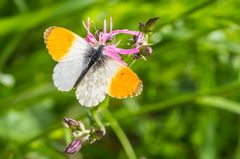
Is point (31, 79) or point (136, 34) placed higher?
point (136, 34)

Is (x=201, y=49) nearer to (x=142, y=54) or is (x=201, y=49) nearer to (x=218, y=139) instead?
(x=218, y=139)

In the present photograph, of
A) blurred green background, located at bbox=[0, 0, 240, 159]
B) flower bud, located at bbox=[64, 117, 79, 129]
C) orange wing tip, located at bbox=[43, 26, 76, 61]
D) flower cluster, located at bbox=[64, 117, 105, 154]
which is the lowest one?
blurred green background, located at bbox=[0, 0, 240, 159]

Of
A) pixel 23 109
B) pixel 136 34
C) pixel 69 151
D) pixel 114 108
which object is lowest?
pixel 114 108

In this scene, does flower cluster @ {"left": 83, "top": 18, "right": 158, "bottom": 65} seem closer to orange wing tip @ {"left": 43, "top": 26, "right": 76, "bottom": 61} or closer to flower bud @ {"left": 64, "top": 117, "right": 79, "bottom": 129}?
orange wing tip @ {"left": 43, "top": 26, "right": 76, "bottom": 61}

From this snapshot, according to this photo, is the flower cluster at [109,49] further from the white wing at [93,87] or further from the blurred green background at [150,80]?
the blurred green background at [150,80]

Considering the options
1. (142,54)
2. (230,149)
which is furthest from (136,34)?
(230,149)

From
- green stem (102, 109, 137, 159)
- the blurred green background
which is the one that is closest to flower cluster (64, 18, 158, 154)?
green stem (102, 109, 137, 159)

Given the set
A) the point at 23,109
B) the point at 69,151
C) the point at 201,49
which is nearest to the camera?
the point at 69,151
